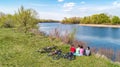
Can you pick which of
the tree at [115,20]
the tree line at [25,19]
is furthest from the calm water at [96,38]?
the tree at [115,20]

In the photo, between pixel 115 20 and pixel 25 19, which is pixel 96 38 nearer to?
pixel 25 19

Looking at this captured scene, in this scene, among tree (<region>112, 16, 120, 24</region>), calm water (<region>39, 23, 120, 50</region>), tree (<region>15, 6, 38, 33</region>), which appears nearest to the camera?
calm water (<region>39, 23, 120, 50</region>)

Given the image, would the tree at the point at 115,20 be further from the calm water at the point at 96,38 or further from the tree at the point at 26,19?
the tree at the point at 26,19

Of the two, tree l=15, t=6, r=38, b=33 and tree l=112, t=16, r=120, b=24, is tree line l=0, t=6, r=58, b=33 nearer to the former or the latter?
tree l=15, t=6, r=38, b=33

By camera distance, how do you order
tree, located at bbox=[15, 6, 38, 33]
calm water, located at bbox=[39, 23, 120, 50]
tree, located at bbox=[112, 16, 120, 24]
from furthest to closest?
tree, located at bbox=[112, 16, 120, 24], tree, located at bbox=[15, 6, 38, 33], calm water, located at bbox=[39, 23, 120, 50]

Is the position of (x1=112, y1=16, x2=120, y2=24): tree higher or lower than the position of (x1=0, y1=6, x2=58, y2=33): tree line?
lower

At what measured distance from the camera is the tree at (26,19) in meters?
24.6

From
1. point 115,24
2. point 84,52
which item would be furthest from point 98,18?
point 84,52

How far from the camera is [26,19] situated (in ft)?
81.1

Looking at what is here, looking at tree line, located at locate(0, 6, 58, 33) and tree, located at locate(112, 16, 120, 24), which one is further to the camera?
tree, located at locate(112, 16, 120, 24)

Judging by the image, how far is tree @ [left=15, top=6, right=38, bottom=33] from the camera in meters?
24.6

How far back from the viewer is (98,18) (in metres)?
97.5

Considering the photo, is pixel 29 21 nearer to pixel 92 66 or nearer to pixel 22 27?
pixel 22 27

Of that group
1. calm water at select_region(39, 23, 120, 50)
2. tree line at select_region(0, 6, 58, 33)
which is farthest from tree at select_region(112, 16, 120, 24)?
tree line at select_region(0, 6, 58, 33)
